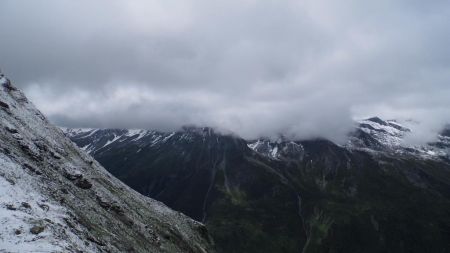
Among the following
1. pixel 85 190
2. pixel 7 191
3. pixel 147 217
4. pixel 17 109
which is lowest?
pixel 147 217

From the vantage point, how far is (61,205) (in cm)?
6047

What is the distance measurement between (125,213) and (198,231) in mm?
41328

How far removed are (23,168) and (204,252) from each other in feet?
183

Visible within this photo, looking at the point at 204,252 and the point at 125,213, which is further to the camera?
the point at 204,252

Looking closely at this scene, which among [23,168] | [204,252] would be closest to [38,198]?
[23,168]

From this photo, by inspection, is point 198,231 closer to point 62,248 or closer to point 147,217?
point 147,217

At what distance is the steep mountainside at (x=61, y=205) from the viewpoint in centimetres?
4357

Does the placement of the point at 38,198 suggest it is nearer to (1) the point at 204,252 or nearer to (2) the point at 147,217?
(2) the point at 147,217

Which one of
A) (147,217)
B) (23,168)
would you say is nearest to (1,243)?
(23,168)

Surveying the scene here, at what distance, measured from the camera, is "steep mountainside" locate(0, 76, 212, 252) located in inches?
1715

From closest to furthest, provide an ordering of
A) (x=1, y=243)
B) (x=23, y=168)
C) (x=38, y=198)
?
(x=1, y=243) → (x=38, y=198) → (x=23, y=168)

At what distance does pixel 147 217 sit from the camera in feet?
329

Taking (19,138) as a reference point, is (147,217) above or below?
below

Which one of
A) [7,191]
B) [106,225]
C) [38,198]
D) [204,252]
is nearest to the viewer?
[7,191]
